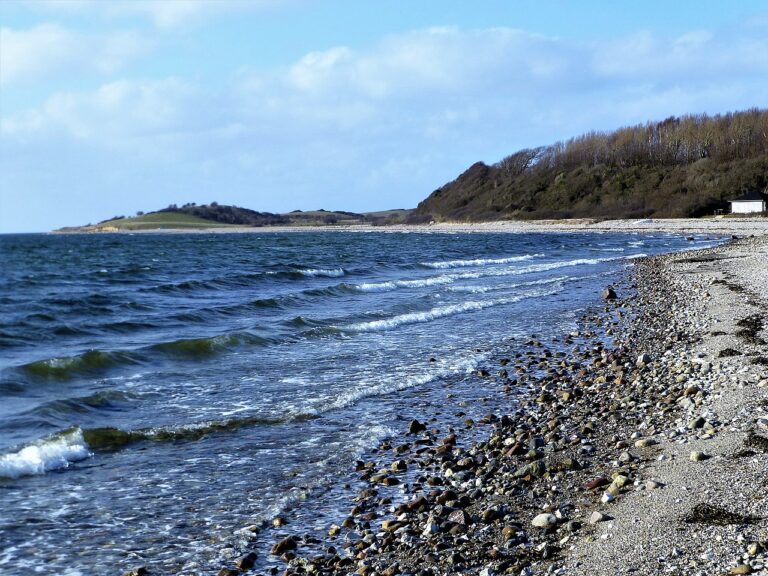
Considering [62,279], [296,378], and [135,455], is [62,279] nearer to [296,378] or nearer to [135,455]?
[296,378]

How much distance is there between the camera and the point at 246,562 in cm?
534

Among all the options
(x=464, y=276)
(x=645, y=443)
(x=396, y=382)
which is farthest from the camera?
(x=464, y=276)

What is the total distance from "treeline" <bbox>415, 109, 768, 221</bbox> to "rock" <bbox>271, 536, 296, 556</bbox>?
9078 centimetres

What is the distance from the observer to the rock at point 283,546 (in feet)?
18.1

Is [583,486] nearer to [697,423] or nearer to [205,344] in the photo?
[697,423]

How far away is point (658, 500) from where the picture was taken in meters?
5.34

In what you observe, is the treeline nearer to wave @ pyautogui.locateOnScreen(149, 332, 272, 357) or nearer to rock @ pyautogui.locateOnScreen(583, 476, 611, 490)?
wave @ pyautogui.locateOnScreen(149, 332, 272, 357)

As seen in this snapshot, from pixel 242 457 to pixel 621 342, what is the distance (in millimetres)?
8314

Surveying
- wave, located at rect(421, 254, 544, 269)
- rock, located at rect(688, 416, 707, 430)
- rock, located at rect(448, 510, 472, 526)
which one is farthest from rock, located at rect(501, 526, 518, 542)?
wave, located at rect(421, 254, 544, 269)

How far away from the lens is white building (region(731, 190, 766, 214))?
7825cm

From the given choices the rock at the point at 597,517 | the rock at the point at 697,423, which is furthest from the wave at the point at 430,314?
the rock at the point at 597,517

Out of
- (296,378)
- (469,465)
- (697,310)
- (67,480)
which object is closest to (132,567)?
(67,480)

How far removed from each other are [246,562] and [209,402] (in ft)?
18.1

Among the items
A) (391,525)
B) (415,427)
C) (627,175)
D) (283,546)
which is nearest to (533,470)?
(391,525)
